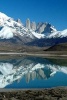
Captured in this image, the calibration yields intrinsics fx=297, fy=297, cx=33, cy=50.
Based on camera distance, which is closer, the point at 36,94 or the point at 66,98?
the point at 66,98

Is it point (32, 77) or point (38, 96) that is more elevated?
point (38, 96)

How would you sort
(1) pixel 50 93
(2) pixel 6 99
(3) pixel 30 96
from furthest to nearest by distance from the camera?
(1) pixel 50 93 < (3) pixel 30 96 < (2) pixel 6 99

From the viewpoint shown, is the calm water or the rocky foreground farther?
the calm water

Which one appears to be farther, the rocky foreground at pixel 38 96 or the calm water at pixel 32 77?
the calm water at pixel 32 77

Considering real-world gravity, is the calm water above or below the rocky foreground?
below

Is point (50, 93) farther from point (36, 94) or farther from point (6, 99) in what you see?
point (6, 99)

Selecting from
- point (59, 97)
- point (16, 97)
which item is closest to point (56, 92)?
point (59, 97)

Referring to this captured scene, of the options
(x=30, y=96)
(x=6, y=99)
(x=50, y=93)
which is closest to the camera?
(x=6, y=99)

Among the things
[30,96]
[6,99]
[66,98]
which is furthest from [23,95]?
[66,98]

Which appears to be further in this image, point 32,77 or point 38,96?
point 32,77

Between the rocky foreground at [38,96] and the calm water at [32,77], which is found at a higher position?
the rocky foreground at [38,96]
